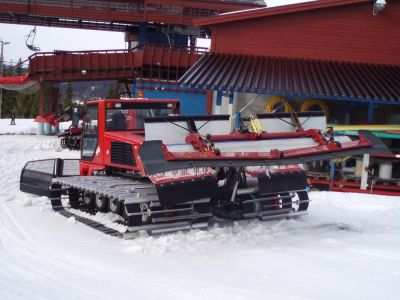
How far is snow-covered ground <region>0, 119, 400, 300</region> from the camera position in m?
5.18

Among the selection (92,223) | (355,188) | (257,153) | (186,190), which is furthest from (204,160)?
(355,188)

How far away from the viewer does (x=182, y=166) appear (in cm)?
655

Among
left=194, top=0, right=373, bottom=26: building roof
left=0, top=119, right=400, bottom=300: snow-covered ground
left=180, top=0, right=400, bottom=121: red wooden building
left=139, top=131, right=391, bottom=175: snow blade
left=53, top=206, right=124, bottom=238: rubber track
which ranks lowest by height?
left=53, top=206, right=124, bottom=238: rubber track

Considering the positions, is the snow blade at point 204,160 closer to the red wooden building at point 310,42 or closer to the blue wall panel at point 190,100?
the red wooden building at point 310,42

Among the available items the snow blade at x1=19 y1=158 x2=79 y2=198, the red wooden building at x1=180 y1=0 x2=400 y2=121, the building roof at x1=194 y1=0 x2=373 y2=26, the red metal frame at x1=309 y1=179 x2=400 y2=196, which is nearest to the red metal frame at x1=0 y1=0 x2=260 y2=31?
the red wooden building at x1=180 y1=0 x2=400 y2=121

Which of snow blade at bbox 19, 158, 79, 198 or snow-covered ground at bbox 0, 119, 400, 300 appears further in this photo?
snow blade at bbox 19, 158, 79, 198

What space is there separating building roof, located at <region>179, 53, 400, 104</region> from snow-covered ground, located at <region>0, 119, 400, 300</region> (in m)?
7.19

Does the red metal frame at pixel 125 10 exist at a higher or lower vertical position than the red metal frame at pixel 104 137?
higher

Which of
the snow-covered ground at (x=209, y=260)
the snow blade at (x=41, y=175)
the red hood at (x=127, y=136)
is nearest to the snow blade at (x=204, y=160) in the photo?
the snow-covered ground at (x=209, y=260)

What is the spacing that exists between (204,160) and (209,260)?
1.33 m

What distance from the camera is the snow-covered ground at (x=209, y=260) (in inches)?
204

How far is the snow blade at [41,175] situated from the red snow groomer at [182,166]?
21mm

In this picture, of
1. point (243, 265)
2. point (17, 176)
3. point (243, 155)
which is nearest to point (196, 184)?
point (243, 155)

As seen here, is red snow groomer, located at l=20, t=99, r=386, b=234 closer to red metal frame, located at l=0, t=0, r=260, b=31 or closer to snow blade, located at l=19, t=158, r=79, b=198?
snow blade, located at l=19, t=158, r=79, b=198
